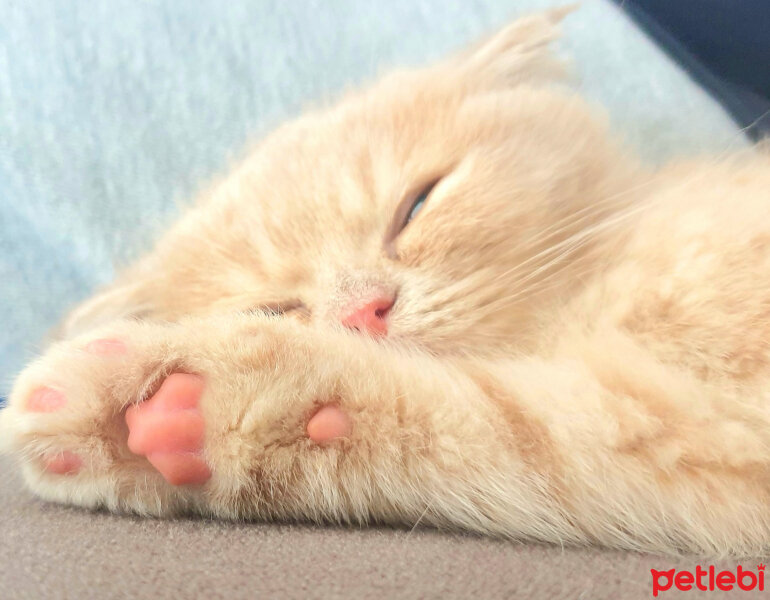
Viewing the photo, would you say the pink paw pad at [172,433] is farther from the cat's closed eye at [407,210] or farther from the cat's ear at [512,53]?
the cat's ear at [512,53]

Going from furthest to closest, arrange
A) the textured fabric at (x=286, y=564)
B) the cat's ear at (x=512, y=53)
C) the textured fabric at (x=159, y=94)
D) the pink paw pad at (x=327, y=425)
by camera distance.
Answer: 1. the textured fabric at (x=159, y=94)
2. the cat's ear at (x=512, y=53)
3. the pink paw pad at (x=327, y=425)
4. the textured fabric at (x=286, y=564)

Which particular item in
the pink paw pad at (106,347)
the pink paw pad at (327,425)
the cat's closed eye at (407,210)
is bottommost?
the pink paw pad at (327,425)

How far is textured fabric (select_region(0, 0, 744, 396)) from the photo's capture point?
1409mm

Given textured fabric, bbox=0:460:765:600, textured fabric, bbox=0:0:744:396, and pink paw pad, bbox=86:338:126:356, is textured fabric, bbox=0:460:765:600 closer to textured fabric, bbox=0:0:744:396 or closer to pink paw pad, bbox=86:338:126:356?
pink paw pad, bbox=86:338:126:356

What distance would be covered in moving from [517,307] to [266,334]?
1.16 ft

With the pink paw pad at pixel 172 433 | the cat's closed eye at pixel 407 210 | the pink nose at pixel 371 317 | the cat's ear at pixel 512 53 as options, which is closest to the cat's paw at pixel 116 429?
the pink paw pad at pixel 172 433

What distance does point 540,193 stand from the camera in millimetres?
888

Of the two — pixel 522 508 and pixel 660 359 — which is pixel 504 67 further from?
pixel 522 508

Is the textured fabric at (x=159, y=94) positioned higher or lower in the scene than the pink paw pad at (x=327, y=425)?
Result: higher

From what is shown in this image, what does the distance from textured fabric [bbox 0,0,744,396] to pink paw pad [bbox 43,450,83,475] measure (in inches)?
34.6

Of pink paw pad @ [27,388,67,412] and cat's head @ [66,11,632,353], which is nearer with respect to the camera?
pink paw pad @ [27,388,67,412]

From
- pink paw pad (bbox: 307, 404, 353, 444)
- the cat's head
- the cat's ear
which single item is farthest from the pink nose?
the cat's ear

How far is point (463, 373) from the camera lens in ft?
2.14

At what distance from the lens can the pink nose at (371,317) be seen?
804mm
